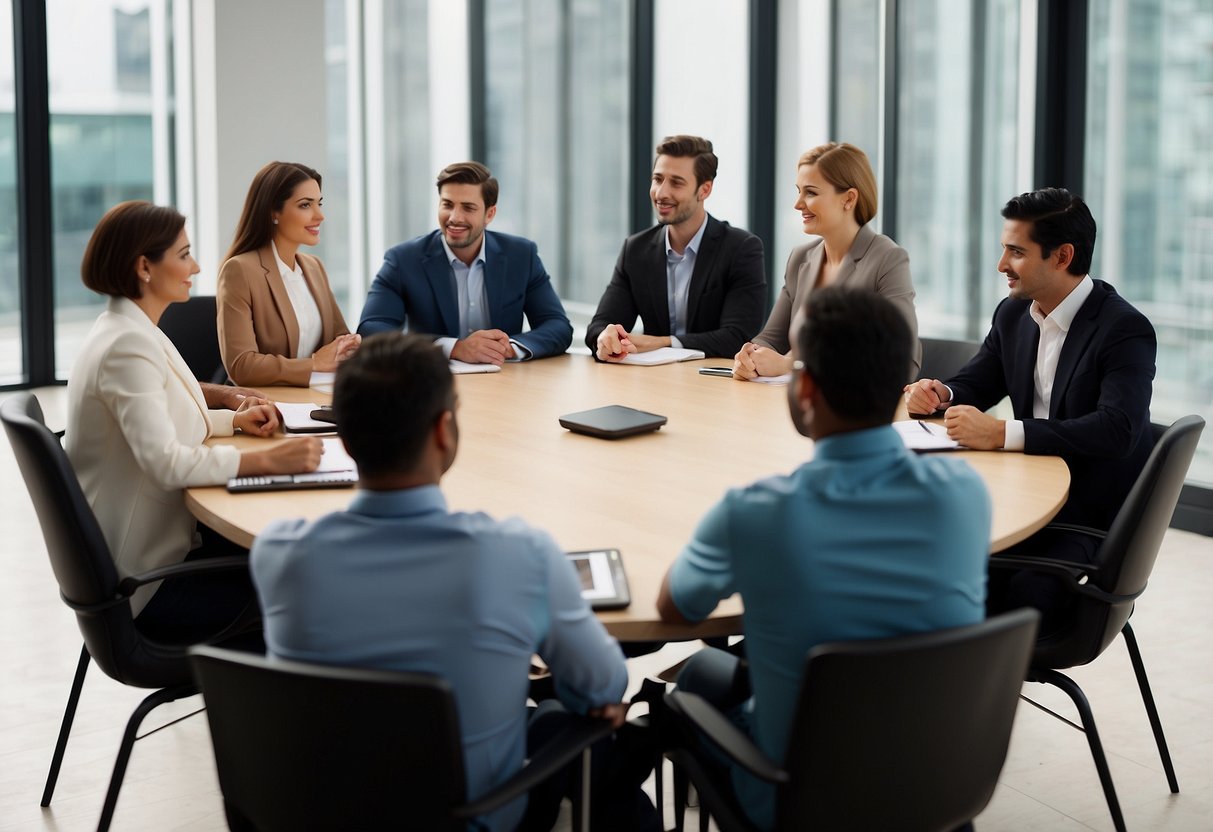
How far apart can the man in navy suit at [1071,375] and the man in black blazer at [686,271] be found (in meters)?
1.54

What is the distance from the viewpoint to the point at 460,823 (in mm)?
1650

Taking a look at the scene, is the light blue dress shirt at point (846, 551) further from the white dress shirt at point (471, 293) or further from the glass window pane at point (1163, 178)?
the glass window pane at point (1163, 178)

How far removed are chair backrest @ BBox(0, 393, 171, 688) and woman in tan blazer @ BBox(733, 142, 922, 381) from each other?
218 cm

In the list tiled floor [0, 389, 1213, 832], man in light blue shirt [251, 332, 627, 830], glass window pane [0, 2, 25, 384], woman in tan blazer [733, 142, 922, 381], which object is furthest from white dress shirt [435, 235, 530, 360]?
glass window pane [0, 2, 25, 384]

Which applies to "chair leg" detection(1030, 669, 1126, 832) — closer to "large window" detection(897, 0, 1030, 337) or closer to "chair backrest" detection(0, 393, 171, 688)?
"chair backrest" detection(0, 393, 171, 688)

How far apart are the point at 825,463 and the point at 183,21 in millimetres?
6623

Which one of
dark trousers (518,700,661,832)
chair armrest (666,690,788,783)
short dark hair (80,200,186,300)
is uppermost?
short dark hair (80,200,186,300)

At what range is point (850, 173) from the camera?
420 centimetres

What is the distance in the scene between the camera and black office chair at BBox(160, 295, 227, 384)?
167 inches

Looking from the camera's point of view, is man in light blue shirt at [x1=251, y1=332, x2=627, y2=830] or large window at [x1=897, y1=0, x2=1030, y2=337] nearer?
man in light blue shirt at [x1=251, y1=332, x2=627, y2=830]

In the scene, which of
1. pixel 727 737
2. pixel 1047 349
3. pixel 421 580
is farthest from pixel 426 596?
pixel 1047 349

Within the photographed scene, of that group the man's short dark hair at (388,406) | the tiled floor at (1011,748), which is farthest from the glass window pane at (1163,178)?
the man's short dark hair at (388,406)

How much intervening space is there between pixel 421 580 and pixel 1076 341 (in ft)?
6.76

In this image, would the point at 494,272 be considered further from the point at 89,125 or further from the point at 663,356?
the point at 89,125
